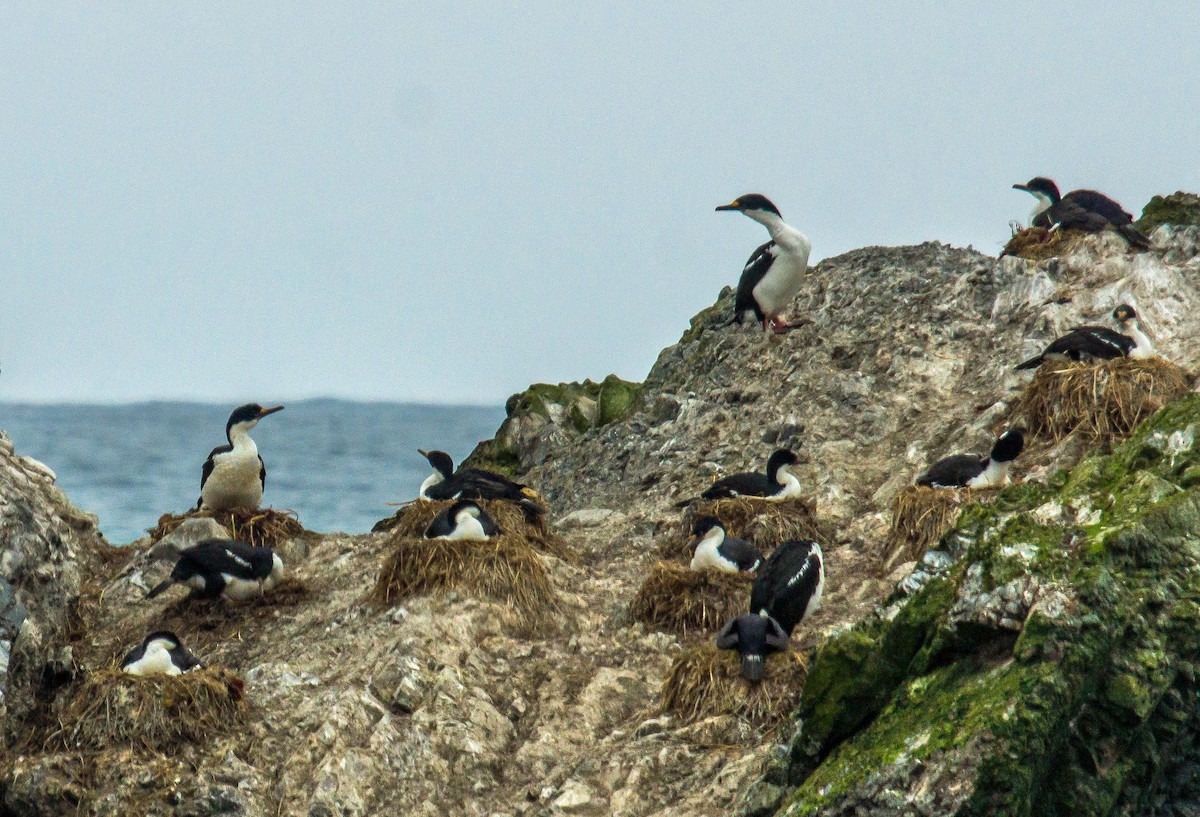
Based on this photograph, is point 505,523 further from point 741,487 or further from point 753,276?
point 753,276

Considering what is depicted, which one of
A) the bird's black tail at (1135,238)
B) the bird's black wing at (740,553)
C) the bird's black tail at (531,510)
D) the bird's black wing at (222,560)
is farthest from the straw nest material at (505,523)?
the bird's black tail at (1135,238)

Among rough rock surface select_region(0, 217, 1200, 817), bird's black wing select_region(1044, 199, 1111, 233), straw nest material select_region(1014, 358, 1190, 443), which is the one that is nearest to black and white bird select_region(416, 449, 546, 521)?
rough rock surface select_region(0, 217, 1200, 817)

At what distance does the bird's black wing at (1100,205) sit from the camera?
16.4 meters

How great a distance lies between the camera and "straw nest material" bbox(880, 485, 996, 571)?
11820 mm

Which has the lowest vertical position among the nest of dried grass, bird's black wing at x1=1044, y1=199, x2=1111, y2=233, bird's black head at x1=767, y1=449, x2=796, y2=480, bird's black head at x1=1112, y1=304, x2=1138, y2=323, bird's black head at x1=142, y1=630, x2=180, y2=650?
bird's black head at x1=142, y1=630, x2=180, y2=650

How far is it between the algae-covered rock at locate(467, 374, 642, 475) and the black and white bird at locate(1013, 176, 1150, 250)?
4905mm

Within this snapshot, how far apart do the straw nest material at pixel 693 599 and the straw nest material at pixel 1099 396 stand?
11.5 ft

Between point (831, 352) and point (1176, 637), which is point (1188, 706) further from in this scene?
point (831, 352)

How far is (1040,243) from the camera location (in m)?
16.3

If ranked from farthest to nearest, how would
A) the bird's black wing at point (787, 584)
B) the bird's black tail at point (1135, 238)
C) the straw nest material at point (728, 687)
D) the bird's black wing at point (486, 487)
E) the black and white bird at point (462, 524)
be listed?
the bird's black tail at point (1135, 238) < the bird's black wing at point (486, 487) < the black and white bird at point (462, 524) < the bird's black wing at point (787, 584) < the straw nest material at point (728, 687)

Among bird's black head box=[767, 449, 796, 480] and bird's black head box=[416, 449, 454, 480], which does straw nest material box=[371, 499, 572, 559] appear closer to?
bird's black head box=[416, 449, 454, 480]

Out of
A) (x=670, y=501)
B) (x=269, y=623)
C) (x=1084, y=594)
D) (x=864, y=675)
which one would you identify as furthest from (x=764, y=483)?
(x=1084, y=594)

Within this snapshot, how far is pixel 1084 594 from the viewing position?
7.13 m

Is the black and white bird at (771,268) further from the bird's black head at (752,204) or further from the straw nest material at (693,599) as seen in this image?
the straw nest material at (693,599)
